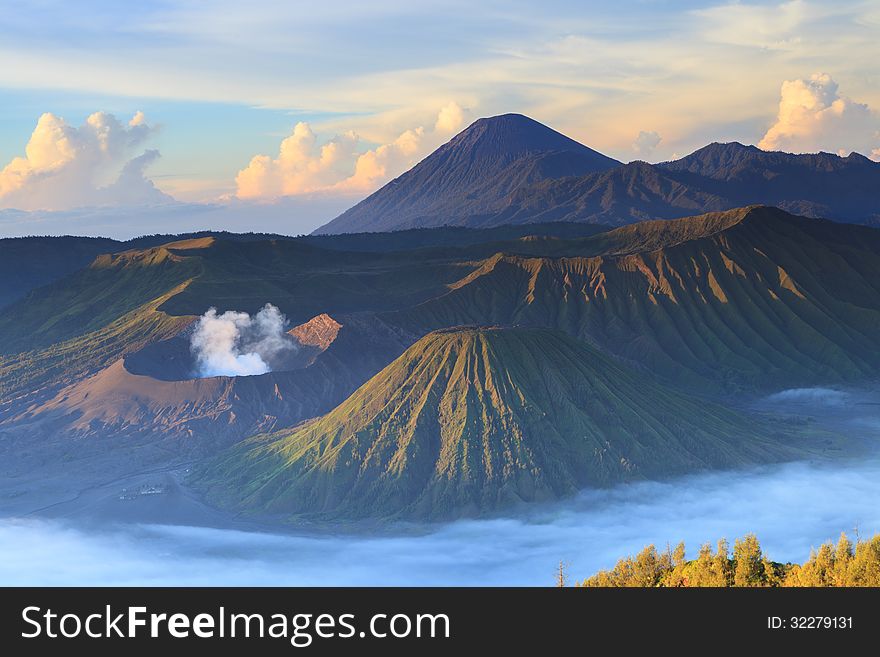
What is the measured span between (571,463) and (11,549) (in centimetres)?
5945

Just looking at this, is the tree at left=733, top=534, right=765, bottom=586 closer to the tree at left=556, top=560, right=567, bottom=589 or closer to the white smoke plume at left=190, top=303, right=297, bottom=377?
the tree at left=556, top=560, right=567, bottom=589

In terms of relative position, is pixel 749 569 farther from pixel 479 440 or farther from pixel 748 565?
pixel 479 440

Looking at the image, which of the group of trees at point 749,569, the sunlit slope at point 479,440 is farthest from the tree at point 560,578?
the sunlit slope at point 479,440

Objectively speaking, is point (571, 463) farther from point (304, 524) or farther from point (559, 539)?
point (304, 524)

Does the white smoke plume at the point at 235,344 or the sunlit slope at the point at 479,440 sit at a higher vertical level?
the white smoke plume at the point at 235,344

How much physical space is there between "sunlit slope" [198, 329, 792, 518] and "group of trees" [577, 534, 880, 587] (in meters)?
50.0

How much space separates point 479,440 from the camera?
128 metres

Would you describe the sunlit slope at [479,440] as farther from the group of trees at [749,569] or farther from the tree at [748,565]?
the tree at [748,565]

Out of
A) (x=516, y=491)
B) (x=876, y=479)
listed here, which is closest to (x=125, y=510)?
(x=516, y=491)

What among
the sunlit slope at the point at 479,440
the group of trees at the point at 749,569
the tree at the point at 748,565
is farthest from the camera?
the sunlit slope at the point at 479,440

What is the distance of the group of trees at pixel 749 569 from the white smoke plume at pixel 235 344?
117 meters

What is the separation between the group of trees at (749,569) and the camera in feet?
201

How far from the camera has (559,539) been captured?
110 metres

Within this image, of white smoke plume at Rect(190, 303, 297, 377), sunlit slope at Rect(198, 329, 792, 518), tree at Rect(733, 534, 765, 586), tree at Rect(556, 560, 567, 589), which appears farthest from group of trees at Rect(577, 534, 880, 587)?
white smoke plume at Rect(190, 303, 297, 377)
